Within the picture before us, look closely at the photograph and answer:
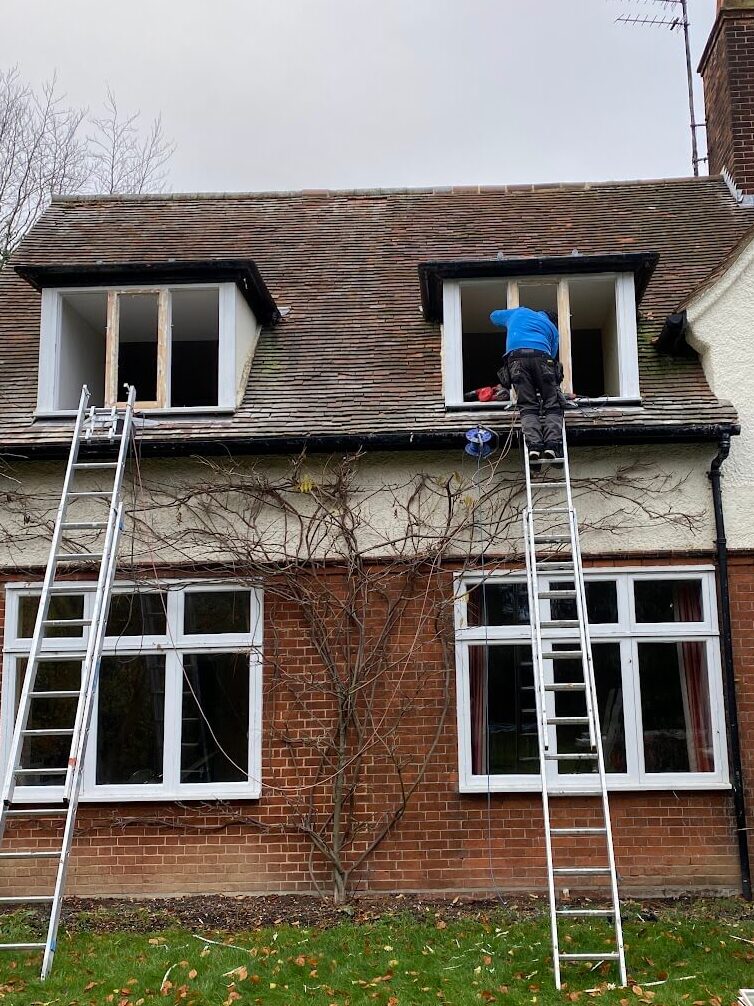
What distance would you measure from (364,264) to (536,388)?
4006 mm

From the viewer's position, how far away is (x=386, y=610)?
8.73 m

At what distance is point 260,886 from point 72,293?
5679 millimetres

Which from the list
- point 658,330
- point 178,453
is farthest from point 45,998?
point 658,330

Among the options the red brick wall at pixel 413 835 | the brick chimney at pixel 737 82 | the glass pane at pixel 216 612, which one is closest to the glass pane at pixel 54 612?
the glass pane at pixel 216 612

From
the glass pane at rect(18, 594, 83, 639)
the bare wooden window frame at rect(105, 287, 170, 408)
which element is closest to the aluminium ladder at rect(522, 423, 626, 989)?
the bare wooden window frame at rect(105, 287, 170, 408)

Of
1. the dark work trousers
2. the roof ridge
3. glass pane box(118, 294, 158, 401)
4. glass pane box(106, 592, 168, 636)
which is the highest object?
the roof ridge

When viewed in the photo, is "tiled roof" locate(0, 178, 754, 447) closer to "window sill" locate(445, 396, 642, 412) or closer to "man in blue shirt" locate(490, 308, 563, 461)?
"window sill" locate(445, 396, 642, 412)

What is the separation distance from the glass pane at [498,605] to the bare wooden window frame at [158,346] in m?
3.39

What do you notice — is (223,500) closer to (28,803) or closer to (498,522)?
(498,522)

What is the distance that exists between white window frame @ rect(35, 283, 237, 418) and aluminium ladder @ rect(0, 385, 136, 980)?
2.09ft

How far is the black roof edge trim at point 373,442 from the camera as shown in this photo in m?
8.59

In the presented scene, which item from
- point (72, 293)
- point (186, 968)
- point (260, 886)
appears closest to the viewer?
point (186, 968)

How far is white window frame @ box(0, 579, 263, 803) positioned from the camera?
8.53m

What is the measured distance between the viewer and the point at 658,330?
1005cm
